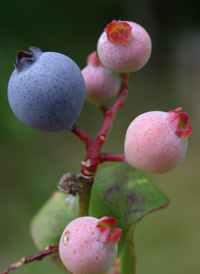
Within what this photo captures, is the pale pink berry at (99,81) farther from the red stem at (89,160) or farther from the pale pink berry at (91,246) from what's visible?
the pale pink berry at (91,246)

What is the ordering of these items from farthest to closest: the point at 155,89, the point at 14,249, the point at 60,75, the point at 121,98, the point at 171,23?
the point at 171,23 < the point at 155,89 < the point at 14,249 < the point at 121,98 < the point at 60,75

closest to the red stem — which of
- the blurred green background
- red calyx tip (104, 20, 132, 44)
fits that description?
red calyx tip (104, 20, 132, 44)

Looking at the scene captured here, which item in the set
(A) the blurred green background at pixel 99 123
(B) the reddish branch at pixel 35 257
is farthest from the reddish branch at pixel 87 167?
(A) the blurred green background at pixel 99 123

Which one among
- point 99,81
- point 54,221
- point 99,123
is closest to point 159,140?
point 99,81

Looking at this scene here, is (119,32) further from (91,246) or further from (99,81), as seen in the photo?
(91,246)

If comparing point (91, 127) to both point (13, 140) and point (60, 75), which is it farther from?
point (60, 75)

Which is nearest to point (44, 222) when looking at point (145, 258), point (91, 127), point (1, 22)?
point (145, 258)

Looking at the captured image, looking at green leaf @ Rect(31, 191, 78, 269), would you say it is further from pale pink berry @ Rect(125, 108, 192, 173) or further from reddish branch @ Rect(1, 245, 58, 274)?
pale pink berry @ Rect(125, 108, 192, 173)
